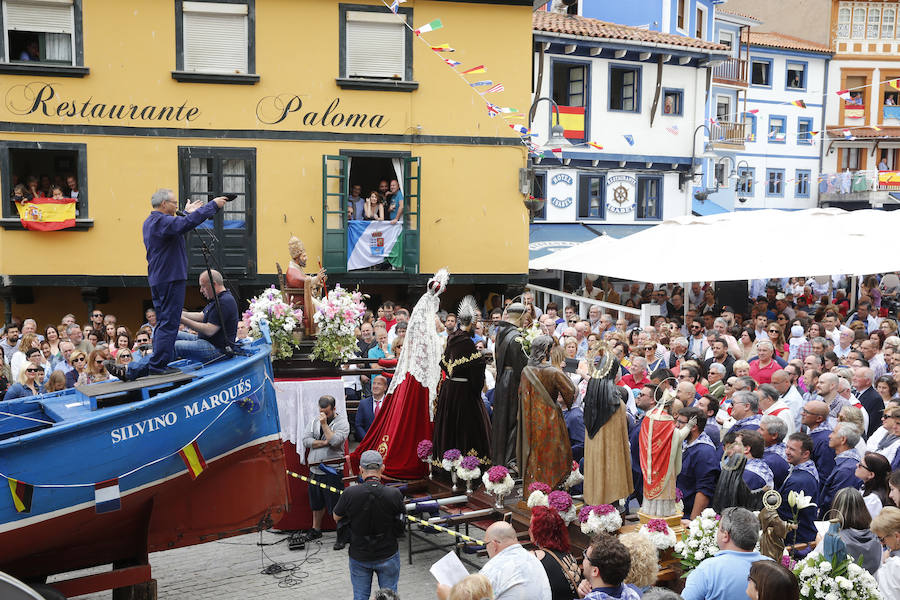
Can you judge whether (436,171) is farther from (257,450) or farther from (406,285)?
(257,450)

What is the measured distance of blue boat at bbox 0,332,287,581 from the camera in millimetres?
6367

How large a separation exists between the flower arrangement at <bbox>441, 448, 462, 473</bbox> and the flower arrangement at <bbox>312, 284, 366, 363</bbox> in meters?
2.13

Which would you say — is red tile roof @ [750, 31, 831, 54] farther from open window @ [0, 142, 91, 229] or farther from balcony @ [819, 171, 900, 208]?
open window @ [0, 142, 91, 229]

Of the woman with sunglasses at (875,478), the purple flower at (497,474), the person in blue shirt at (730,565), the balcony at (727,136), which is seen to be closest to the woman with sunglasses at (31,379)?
the purple flower at (497,474)

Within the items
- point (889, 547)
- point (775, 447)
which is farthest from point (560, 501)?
point (889, 547)

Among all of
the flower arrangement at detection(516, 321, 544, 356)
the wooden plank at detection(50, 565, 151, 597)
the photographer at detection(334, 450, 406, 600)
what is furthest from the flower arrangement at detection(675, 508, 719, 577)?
the wooden plank at detection(50, 565, 151, 597)

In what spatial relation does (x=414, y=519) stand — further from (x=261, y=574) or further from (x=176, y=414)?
(x=176, y=414)

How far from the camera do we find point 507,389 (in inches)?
359

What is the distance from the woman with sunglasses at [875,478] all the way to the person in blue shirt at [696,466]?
1.20 m

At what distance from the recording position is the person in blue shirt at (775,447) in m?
7.32

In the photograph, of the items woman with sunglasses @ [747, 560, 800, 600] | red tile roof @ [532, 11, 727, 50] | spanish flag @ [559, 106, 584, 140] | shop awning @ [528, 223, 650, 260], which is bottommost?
woman with sunglasses @ [747, 560, 800, 600]

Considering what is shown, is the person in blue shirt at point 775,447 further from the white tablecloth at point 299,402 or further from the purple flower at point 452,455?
the white tablecloth at point 299,402

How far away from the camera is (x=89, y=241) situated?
59.0ft

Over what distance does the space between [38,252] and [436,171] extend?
8891 mm
